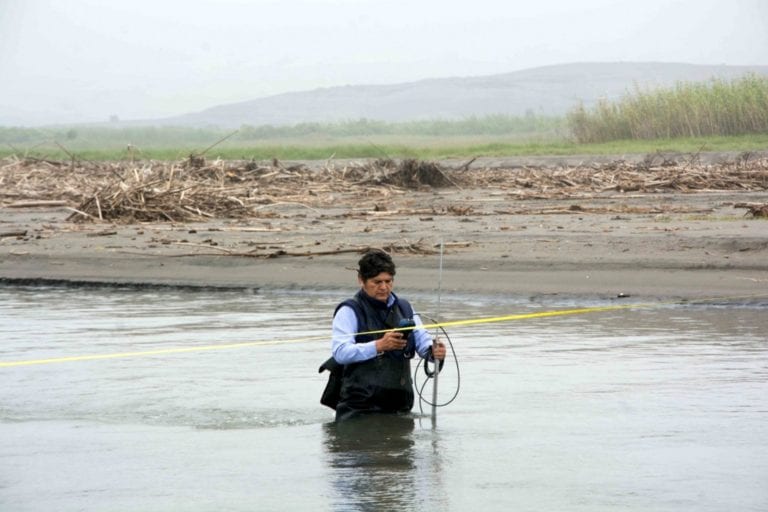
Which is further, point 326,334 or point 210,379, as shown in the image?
point 326,334

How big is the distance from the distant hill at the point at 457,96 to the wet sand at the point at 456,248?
112 metres

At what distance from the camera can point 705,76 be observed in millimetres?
137875

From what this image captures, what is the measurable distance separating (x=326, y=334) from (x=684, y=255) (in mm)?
5017

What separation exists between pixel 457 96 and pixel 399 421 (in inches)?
5402

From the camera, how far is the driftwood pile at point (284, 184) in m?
22.2

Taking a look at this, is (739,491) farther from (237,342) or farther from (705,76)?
(705,76)

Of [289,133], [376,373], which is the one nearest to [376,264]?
[376,373]

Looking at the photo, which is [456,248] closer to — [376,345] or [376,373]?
[376,373]

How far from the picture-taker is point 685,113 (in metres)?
38.7

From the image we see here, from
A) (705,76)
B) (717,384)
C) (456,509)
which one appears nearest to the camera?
(456,509)

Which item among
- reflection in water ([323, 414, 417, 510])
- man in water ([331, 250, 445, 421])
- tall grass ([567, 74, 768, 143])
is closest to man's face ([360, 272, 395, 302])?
man in water ([331, 250, 445, 421])

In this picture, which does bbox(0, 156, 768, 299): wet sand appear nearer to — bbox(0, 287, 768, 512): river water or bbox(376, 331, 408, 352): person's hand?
bbox(0, 287, 768, 512): river water

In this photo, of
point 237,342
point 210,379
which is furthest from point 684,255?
point 210,379

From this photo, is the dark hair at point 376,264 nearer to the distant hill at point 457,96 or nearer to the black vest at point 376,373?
the black vest at point 376,373
